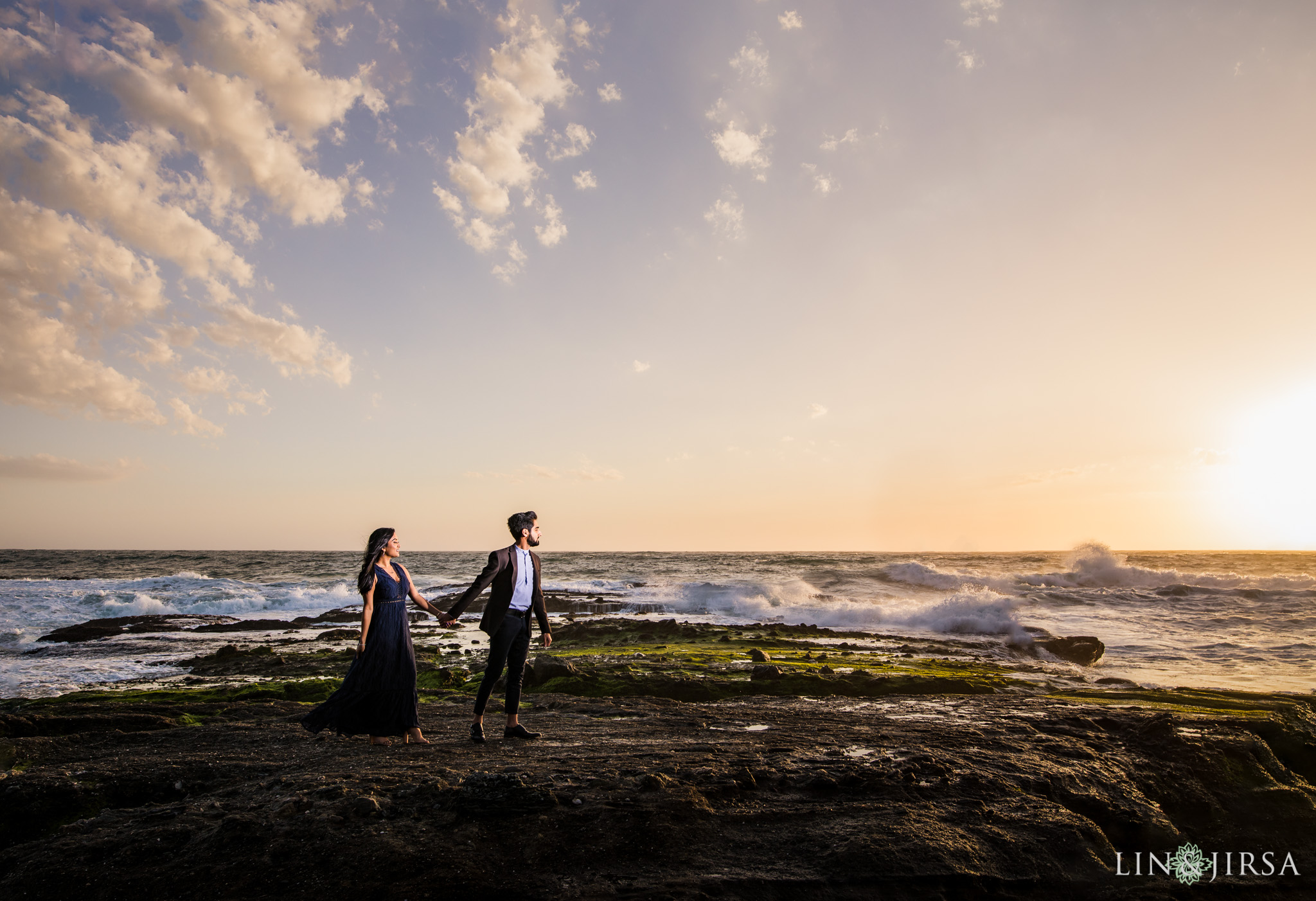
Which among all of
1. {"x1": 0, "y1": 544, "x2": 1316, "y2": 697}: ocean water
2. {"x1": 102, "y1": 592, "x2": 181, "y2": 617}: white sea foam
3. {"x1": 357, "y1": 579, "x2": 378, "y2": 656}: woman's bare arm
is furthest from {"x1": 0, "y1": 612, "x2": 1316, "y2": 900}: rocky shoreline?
{"x1": 102, "y1": 592, "x2": 181, "y2": 617}: white sea foam

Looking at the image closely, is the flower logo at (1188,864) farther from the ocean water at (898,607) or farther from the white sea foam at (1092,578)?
the white sea foam at (1092,578)

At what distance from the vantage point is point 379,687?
644 cm

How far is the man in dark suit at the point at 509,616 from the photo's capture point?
6.56 m

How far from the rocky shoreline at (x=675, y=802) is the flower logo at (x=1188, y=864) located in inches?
3.0

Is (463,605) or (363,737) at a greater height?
(463,605)

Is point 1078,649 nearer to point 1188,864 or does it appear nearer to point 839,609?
point 839,609

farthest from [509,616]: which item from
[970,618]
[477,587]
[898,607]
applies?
[898,607]

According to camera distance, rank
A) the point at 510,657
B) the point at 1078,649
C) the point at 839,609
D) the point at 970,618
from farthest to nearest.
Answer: the point at 839,609
the point at 970,618
the point at 1078,649
the point at 510,657

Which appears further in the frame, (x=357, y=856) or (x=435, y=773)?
(x=435, y=773)

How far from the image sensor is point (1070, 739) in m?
6.12

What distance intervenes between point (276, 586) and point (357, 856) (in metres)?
40.6

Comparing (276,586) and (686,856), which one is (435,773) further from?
(276,586)

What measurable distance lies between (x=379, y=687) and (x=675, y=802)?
153 inches

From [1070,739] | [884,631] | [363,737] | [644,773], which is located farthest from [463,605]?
[884,631]
